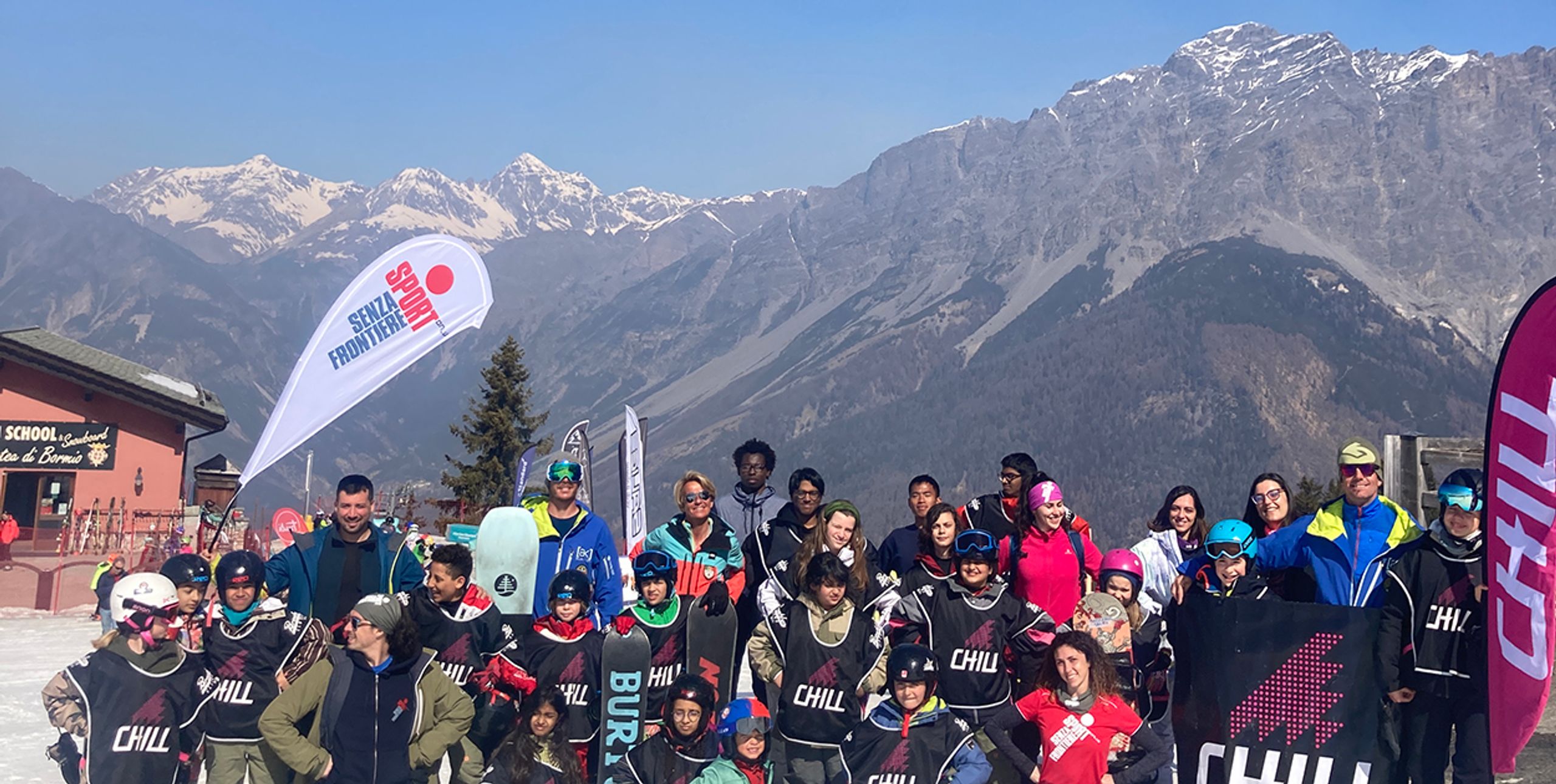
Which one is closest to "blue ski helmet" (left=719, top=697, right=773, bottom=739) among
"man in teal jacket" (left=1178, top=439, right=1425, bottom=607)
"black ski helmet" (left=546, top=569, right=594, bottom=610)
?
"black ski helmet" (left=546, top=569, right=594, bottom=610)

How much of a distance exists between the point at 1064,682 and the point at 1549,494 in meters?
2.29

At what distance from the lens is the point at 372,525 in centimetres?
707

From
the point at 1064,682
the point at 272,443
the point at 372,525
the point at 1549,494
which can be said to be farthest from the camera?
the point at 272,443

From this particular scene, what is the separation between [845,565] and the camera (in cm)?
666

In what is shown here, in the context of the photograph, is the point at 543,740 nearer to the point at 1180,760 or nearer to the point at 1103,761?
the point at 1103,761

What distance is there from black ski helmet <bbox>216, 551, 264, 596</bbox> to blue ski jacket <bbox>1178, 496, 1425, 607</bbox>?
538cm

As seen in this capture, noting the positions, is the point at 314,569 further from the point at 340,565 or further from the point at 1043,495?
the point at 1043,495

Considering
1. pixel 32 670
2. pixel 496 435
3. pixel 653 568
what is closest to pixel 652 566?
pixel 653 568

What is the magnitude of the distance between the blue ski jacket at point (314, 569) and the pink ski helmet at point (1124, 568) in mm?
3872

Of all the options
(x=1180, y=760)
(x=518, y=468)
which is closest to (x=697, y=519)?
(x=1180, y=760)

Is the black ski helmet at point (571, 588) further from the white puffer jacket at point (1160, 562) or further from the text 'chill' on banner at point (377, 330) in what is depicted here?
the text 'chill' on banner at point (377, 330)

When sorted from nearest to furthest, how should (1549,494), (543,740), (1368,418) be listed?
(1549,494) → (543,740) → (1368,418)

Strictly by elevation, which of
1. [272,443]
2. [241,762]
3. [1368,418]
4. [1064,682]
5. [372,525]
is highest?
[1368,418]

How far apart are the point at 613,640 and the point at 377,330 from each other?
4.43 meters
